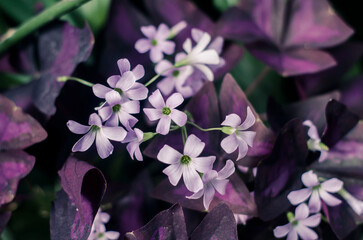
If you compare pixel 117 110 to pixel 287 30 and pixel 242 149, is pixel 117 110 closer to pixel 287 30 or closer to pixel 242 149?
pixel 242 149

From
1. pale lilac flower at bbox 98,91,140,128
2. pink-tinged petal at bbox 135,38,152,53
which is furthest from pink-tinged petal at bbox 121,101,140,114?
pink-tinged petal at bbox 135,38,152,53

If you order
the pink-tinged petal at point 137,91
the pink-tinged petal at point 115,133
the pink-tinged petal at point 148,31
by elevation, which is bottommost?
the pink-tinged petal at point 148,31

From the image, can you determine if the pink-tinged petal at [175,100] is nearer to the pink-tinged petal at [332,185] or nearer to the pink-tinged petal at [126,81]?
the pink-tinged petal at [126,81]

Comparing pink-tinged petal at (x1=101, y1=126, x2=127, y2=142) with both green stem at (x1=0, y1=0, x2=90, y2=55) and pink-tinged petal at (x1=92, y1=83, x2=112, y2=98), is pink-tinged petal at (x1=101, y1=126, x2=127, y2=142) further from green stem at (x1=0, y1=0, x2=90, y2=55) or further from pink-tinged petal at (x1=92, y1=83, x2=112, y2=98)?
green stem at (x1=0, y1=0, x2=90, y2=55)

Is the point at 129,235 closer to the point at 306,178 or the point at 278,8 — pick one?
the point at 306,178

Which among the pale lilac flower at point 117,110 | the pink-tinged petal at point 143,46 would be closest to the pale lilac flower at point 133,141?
the pale lilac flower at point 117,110

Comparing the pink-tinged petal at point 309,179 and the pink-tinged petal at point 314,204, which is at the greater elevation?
the pink-tinged petal at point 309,179
